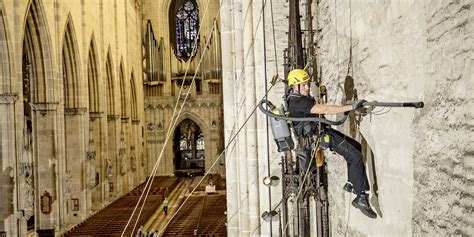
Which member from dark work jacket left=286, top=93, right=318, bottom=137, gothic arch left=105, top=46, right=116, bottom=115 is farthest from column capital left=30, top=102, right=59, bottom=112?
dark work jacket left=286, top=93, right=318, bottom=137

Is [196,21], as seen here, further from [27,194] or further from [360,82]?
[360,82]

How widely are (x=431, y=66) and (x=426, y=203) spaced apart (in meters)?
0.83

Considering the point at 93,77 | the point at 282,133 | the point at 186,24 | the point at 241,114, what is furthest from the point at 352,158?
the point at 186,24

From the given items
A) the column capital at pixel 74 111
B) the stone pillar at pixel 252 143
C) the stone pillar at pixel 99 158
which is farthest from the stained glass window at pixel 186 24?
the stone pillar at pixel 252 143

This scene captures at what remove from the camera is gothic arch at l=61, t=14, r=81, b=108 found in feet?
67.6

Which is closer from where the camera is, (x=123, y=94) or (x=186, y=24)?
(x=123, y=94)

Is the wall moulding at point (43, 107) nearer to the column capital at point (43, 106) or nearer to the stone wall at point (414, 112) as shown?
the column capital at point (43, 106)

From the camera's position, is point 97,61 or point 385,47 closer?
point 385,47

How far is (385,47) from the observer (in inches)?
159

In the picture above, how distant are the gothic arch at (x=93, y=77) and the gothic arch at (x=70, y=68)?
2474 mm

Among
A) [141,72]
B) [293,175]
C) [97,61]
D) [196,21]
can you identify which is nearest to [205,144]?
[141,72]

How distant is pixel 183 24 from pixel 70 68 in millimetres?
16484

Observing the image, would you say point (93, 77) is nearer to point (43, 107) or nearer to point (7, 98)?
point (43, 107)

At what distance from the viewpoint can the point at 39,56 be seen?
18000 millimetres
